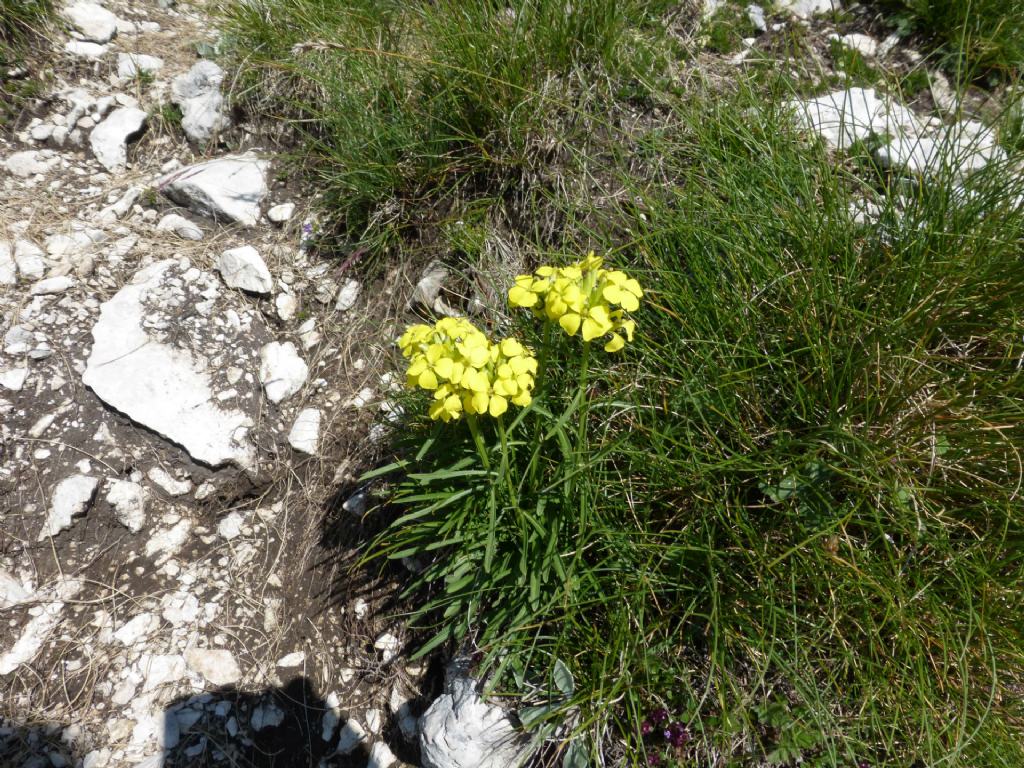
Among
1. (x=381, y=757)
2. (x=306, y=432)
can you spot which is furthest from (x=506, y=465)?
(x=306, y=432)

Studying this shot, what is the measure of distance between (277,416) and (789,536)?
6.77 feet

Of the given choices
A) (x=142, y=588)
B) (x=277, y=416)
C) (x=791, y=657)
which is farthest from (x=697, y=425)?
(x=142, y=588)

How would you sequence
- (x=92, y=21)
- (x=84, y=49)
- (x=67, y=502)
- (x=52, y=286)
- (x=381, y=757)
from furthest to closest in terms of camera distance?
(x=92, y=21)
(x=84, y=49)
(x=52, y=286)
(x=67, y=502)
(x=381, y=757)

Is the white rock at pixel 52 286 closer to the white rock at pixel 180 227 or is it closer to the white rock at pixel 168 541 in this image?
the white rock at pixel 180 227

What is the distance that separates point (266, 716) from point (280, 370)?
138cm

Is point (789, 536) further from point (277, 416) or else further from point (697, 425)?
point (277, 416)

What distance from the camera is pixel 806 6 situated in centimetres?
321

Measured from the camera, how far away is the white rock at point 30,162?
3.10m

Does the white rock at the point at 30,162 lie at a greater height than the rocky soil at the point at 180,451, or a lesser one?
greater

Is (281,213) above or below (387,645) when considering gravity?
above

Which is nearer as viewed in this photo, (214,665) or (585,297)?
(585,297)

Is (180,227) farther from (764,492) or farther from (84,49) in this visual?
(764,492)

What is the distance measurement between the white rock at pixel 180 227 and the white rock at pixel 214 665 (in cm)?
191

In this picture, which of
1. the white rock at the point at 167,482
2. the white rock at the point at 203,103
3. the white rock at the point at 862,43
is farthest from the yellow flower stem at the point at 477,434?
the white rock at the point at 862,43
